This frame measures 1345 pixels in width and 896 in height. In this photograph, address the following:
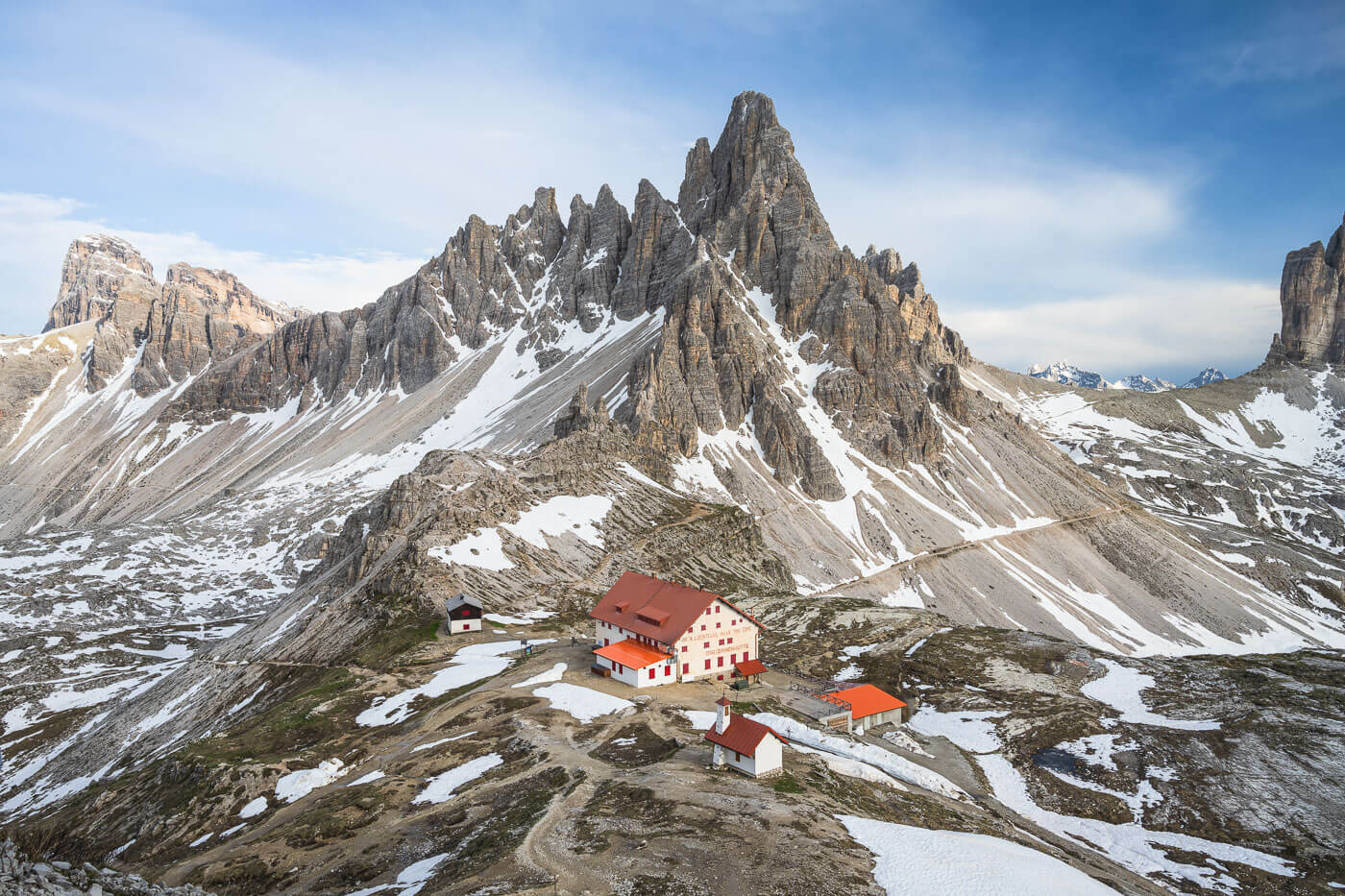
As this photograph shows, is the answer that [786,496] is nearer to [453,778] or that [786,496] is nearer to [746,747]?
[746,747]

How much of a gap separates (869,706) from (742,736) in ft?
61.7

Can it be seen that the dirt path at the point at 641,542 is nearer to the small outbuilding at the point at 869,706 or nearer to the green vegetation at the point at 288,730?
the green vegetation at the point at 288,730

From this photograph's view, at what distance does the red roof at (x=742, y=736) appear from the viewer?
115 feet

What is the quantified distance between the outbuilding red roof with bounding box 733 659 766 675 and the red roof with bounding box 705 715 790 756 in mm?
19863

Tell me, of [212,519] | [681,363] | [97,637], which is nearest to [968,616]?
[681,363]

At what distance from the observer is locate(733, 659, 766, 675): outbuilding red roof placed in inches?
2235

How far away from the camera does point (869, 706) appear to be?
50938 millimetres

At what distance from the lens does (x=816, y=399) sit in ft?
544

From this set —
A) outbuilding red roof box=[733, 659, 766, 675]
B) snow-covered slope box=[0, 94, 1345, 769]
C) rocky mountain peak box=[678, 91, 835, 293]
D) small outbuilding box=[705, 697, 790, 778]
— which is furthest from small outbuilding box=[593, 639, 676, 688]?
rocky mountain peak box=[678, 91, 835, 293]

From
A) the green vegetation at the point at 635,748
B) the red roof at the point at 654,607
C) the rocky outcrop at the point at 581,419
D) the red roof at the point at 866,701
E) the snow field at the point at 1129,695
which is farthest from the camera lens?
the rocky outcrop at the point at 581,419

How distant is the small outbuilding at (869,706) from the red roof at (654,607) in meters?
9.32

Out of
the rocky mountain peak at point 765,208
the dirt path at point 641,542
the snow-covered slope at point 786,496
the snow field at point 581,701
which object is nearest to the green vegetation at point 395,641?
the snow field at point 581,701

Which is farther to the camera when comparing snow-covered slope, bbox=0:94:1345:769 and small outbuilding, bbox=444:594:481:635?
snow-covered slope, bbox=0:94:1345:769

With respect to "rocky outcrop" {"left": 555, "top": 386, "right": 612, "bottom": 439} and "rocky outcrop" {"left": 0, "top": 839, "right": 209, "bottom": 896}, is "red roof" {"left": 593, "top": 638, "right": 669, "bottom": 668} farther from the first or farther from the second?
"rocky outcrop" {"left": 555, "top": 386, "right": 612, "bottom": 439}
